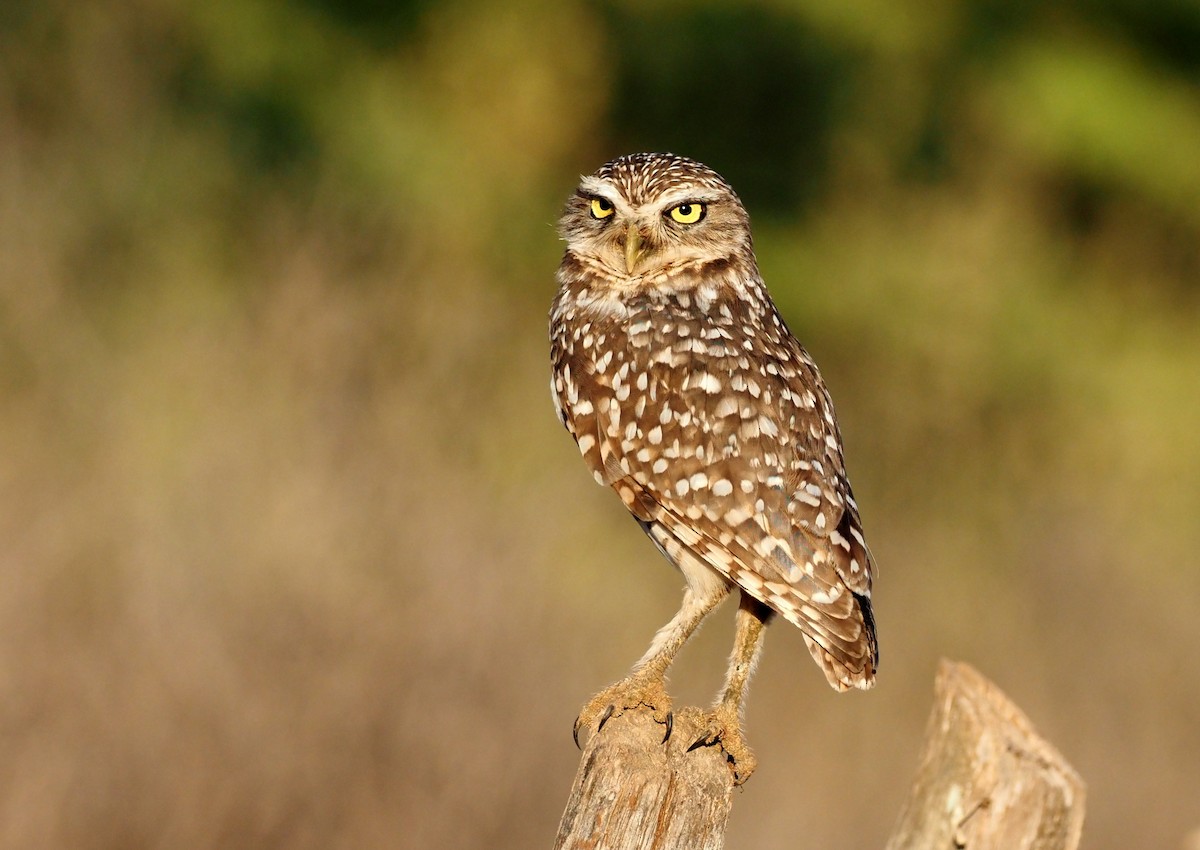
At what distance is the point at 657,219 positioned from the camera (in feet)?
12.8

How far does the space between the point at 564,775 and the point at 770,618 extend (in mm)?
2307

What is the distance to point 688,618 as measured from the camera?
3.78 m

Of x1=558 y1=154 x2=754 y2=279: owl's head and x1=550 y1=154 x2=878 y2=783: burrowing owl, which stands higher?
x1=558 y1=154 x2=754 y2=279: owl's head

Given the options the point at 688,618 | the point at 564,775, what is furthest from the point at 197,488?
the point at 688,618

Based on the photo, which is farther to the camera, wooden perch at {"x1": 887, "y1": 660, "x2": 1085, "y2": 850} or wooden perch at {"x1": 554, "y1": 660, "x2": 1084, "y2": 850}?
wooden perch at {"x1": 887, "y1": 660, "x2": 1085, "y2": 850}

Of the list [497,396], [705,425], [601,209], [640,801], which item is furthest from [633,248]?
[497,396]

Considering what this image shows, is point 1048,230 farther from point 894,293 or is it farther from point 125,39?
point 125,39

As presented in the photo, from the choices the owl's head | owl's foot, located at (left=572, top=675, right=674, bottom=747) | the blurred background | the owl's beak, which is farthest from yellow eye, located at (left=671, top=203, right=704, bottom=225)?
the blurred background

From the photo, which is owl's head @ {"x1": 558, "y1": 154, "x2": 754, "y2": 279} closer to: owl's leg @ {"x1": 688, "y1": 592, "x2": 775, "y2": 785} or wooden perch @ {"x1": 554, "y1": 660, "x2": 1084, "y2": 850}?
owl's leg @ {"x1": 688, "y1": 592, "x2": 775, "y2": 785}

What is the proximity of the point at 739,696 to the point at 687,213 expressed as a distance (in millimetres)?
1295

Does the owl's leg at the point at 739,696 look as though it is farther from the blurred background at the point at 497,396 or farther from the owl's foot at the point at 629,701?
the blurred background at the point at 497,396

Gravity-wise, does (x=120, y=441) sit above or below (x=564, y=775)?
above

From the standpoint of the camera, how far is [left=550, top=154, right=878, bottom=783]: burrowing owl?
3.38m

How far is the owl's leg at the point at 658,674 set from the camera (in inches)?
136
